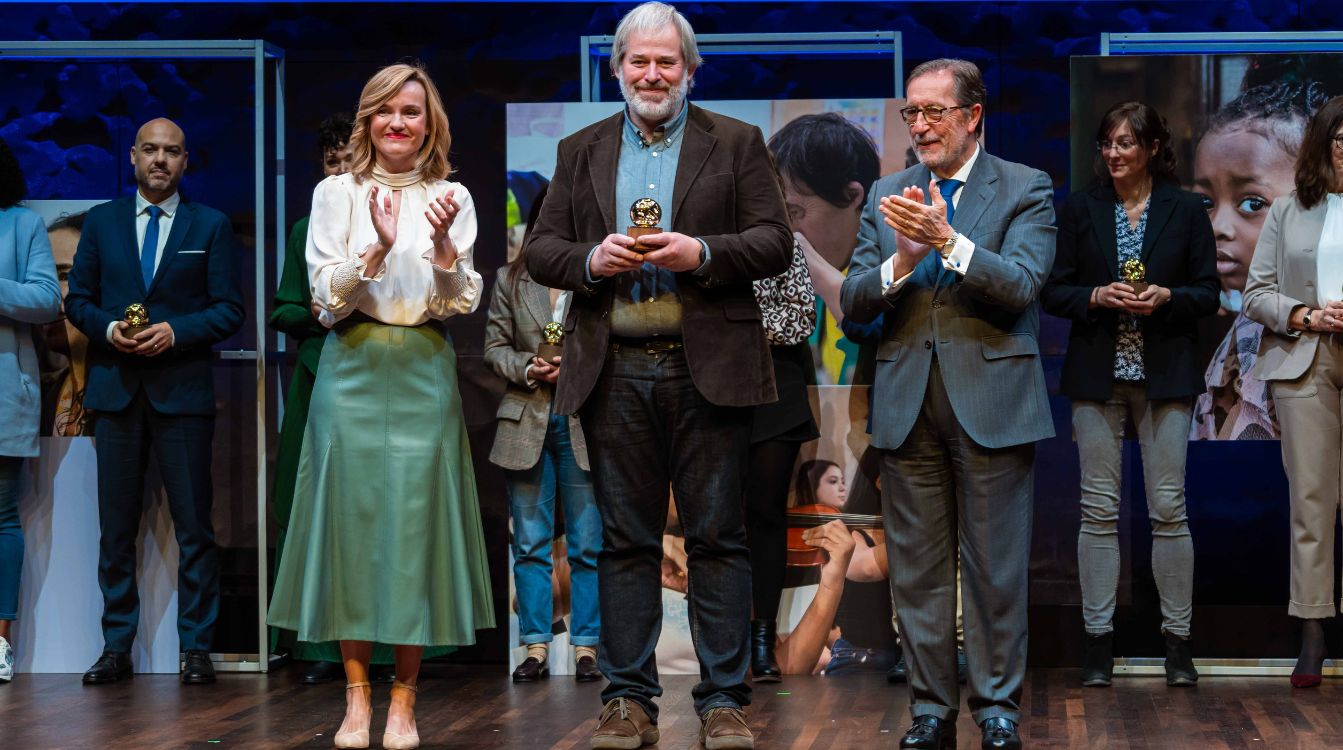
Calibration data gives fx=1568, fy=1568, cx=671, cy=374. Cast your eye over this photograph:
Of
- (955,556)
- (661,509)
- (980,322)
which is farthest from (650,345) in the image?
(955,556)

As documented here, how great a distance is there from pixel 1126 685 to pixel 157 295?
3763mm

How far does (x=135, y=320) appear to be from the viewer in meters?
5.70

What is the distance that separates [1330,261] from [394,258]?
316 cm

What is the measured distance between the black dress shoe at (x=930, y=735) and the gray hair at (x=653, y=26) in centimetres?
180

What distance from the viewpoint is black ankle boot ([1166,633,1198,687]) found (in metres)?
5.34

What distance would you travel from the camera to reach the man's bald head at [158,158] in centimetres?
591

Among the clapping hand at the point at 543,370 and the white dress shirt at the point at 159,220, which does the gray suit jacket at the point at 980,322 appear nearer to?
the clapping hand at the point at 543,370

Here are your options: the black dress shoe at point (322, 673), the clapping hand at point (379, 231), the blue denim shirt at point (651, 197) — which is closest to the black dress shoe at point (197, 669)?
the black dress shoe at point (322, 673)

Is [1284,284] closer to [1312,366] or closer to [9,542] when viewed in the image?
Result: [1312,366]

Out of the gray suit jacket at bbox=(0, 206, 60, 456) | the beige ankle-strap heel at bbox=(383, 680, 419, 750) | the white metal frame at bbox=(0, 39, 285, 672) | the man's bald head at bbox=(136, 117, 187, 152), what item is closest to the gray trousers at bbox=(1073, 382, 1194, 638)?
the beige ankle-strap heel at bbox=(383, 680, 419, 750)

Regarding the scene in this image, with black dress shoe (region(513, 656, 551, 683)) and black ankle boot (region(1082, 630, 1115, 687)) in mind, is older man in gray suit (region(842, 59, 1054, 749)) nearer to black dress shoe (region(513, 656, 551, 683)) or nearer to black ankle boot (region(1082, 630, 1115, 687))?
black ankle boot (region(1082, 630, 1115, 687))

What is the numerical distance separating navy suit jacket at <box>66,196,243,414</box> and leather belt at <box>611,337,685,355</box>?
7.69 ft

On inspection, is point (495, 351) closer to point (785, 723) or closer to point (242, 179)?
point (242, 179)

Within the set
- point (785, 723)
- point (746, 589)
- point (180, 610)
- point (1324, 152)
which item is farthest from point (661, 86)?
point (180, 610)
